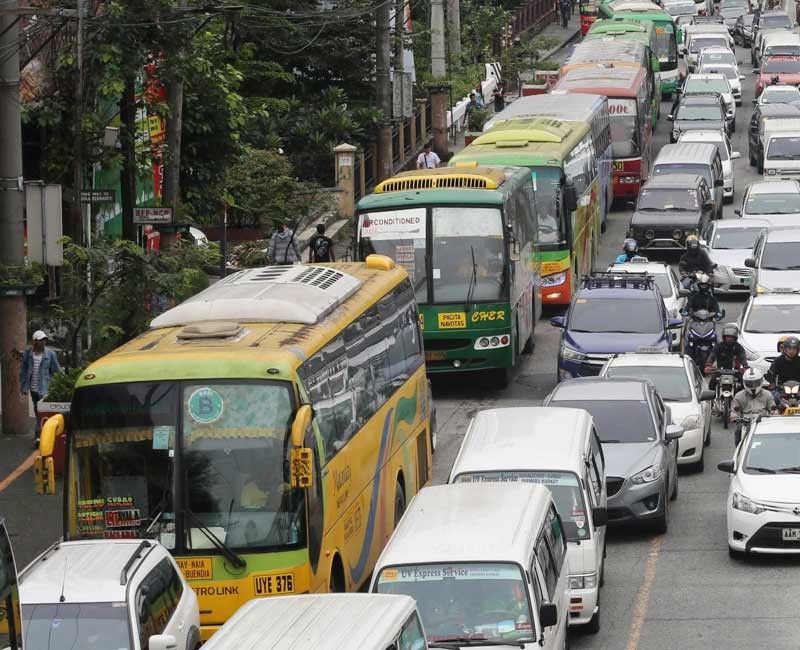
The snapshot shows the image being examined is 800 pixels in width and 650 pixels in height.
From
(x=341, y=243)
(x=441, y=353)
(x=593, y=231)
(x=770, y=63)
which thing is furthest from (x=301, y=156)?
(x=770, y=63)

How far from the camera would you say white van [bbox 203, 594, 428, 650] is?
9.95m

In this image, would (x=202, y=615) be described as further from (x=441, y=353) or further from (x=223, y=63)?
(x=223, y=63)

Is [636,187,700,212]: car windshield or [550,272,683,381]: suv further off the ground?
[636,187,700,212]: car windshield

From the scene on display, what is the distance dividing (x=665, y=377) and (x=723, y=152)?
2467 cm

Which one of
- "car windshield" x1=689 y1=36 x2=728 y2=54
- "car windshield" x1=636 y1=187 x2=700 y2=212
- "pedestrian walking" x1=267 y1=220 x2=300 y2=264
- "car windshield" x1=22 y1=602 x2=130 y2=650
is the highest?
"car windshield" x1=689 y1=36 x2=728 y2=54

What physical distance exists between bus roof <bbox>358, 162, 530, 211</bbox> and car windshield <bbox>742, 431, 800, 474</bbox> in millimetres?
8678

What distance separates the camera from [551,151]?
3412 cm

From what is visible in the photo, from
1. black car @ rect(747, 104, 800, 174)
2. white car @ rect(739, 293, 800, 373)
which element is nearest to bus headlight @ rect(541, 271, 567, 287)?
white car @ rect(739, 293, 800, 373)

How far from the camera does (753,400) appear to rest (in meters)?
23.4

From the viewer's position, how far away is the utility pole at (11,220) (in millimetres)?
22031

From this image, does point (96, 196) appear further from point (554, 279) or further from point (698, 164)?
point (698, 164)

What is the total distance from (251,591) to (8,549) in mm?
3758

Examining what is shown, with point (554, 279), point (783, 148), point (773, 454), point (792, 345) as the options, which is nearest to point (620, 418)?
point (773, 454)

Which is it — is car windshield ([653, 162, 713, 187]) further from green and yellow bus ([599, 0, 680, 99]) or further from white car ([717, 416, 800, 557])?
white car ([717, 416, 800, 557])
